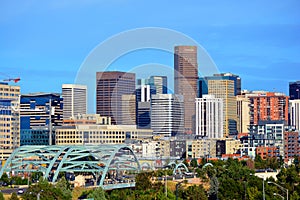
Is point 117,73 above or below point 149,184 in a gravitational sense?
above

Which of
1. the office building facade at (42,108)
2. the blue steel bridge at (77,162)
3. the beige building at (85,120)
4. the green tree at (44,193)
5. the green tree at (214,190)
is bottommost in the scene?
the green tree at (214,190)

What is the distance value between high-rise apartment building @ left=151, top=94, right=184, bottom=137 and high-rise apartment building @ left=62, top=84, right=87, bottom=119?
1753 cm

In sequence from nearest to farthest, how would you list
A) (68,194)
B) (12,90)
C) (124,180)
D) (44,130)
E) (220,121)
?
(68,194) < (124,180) < (12,90) < (44,130) < (220,121)

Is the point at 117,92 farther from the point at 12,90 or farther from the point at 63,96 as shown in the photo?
the point at 12,90

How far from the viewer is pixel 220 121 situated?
18550 centimetres

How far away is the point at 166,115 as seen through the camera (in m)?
185

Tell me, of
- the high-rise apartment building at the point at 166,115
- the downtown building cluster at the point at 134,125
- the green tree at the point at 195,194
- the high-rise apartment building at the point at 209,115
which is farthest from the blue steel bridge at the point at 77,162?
the high-rise apartment building at the point at 209,115

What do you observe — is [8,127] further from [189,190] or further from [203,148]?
[189,190]

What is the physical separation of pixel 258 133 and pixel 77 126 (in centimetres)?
3292

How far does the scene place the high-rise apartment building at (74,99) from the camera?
188m

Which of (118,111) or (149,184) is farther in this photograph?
(118,111)

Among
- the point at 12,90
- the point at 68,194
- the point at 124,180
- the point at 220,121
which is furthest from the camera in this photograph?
the point at 220,121

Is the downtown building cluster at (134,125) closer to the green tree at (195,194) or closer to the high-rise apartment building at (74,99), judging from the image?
the high-rise apartment building at (74,99)

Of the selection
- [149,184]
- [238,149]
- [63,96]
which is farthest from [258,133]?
[149,184]
